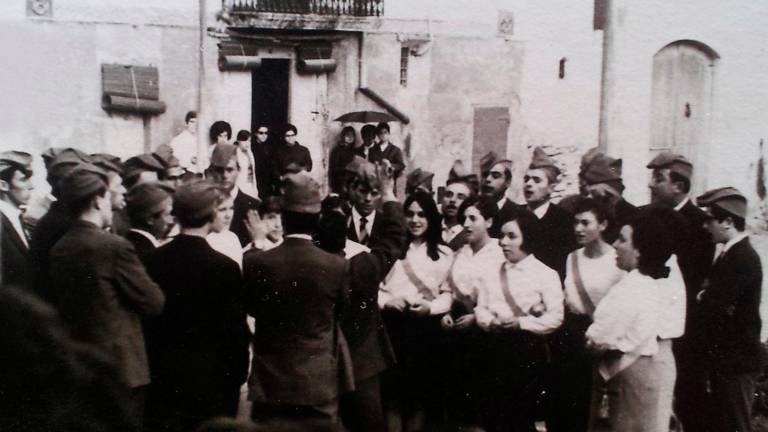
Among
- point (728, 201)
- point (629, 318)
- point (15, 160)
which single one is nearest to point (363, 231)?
point (629, 318)

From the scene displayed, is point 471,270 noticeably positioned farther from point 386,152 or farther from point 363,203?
point 386,152

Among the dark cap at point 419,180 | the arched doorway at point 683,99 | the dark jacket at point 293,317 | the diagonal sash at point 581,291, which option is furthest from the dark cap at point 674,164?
the dark jacket at point 293,317

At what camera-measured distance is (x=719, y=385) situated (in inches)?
187

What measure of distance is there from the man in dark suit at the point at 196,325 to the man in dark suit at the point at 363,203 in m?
1.03

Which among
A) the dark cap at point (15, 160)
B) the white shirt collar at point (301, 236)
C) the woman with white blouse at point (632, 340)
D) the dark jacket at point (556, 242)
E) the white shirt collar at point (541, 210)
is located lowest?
the woman with white blouse at point (632, 340)

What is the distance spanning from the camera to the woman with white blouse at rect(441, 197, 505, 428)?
442cm

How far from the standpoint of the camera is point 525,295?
14.6ft

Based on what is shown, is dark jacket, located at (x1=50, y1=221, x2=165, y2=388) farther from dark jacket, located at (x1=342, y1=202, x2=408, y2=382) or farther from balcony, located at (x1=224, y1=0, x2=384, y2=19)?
balcony, located at (x1=224, y1=0, x2=384, y2=19)

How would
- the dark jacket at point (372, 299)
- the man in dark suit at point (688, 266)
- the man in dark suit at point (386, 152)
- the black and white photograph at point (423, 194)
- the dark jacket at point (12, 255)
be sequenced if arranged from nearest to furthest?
the dark jacket at point (372, 299), the black and white photograph at point (423, 194), the dark jacket at point (12, 255), the man in dark suit at point (688, 266), the man in dark suit at point (386, 152)

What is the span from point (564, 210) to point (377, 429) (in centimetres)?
157

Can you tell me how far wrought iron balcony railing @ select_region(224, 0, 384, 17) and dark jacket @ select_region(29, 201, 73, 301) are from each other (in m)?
1.48

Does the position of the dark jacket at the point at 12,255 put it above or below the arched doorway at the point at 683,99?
below

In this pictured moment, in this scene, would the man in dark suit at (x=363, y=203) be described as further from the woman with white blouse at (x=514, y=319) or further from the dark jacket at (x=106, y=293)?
the dark jacket at (x=106, y=293)

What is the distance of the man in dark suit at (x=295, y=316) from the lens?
3.63 meters
